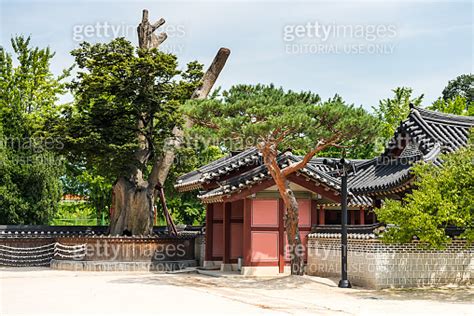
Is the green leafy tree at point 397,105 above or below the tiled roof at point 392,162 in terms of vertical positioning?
above

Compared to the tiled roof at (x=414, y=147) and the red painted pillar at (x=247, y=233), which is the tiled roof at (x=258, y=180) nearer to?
the red painted pillar at (x=247, y=233)

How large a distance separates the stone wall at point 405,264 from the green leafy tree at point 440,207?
1416mm

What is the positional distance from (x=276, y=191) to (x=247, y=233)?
1.75m

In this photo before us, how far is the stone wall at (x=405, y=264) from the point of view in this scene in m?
15.5

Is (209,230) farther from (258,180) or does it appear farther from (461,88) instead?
(461,88)

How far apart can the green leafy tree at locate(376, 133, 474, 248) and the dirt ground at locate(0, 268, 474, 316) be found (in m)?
1.52

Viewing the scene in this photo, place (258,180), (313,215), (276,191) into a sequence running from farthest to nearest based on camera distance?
1. (313,215)
2. (276,191)
3. (258,180)

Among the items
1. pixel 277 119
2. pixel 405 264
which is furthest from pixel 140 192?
pixel 405 264

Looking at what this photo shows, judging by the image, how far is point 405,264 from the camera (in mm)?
15672

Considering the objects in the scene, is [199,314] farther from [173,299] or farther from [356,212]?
[356,212]

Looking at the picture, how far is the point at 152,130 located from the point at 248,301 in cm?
1206

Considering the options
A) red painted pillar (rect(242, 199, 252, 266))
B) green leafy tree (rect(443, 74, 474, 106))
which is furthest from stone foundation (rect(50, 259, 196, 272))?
green leafy tree (rect(443, 74, 474, 106))

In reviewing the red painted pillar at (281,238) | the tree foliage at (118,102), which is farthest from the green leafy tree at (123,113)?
the red painted pillar at (281,238)

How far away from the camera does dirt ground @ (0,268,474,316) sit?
11305mm
